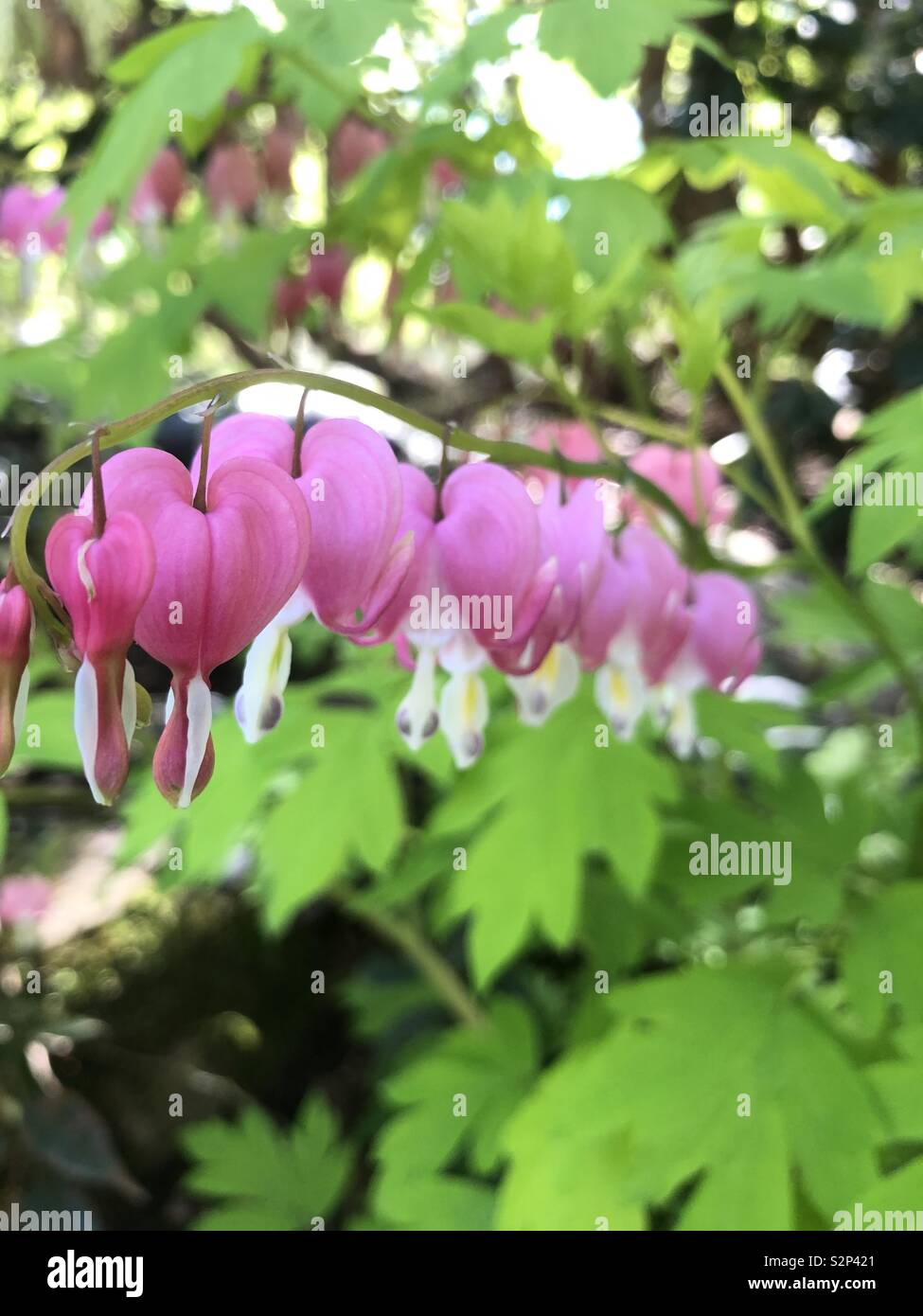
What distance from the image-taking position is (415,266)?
1007 millimetres

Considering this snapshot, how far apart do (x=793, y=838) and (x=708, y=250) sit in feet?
2.15

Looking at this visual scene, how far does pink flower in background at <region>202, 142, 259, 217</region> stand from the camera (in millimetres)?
1542

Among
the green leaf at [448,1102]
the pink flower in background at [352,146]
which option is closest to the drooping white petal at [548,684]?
the green leaf at [448,1102]

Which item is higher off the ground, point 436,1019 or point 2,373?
point 2,373

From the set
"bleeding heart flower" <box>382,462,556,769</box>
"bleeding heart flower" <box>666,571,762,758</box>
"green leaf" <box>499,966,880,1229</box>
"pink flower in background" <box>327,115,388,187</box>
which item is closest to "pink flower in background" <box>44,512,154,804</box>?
"bleeding heart flower" <box>382,462,556,769</box>

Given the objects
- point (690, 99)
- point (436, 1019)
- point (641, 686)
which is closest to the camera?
point (641, 686)

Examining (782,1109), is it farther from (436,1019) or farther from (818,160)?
(436,1019)

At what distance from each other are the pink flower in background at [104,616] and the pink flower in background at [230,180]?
4.23 feet

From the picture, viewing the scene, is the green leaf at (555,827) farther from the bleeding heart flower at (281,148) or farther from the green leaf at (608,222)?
the bleeding heart flower at (281,148)

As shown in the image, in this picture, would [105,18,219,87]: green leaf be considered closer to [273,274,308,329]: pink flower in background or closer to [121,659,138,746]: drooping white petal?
[273,274,308,329]: pink flower in background

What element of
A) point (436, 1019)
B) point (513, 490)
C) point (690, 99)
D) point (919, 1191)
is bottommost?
point (436, 1019)

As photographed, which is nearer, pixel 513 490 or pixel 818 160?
pixel 513 490

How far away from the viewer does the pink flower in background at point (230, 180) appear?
1542mm
